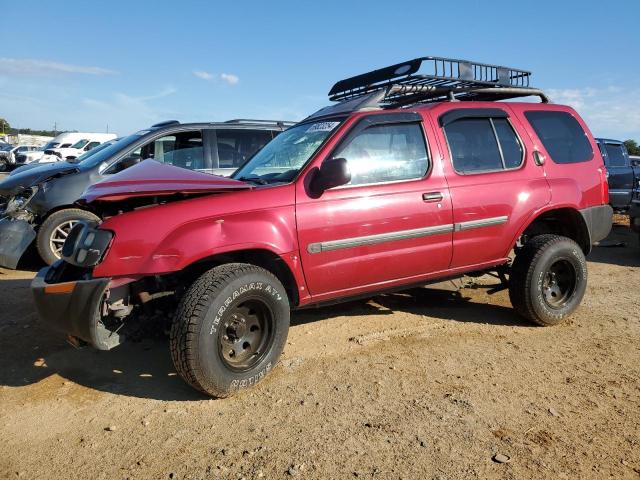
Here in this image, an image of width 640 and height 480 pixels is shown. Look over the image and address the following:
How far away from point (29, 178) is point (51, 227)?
2.63ft

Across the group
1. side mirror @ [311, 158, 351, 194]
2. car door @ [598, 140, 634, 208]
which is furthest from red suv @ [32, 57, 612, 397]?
car door @ [598, 140, 634, 208]

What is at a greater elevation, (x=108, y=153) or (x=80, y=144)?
(x=80, y=144)

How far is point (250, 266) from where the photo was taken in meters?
3.33

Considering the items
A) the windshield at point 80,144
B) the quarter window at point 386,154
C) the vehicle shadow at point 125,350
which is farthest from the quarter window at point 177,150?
the windshield at point 80,144

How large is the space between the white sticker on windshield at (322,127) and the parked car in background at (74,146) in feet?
73.5

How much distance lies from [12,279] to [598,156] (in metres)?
6.77

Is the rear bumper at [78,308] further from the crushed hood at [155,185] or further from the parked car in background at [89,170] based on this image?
the parked car in background at [89,170]

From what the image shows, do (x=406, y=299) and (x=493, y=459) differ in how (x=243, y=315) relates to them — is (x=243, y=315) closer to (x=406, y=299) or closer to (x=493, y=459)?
(x=493, y=459)

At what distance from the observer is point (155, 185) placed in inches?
128

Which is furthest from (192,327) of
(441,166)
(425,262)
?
(441,166)

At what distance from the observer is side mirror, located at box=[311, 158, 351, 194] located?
3.39 metres

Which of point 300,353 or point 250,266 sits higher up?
point 250,266

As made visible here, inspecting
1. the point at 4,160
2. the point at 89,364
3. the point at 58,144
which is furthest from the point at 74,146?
the point at 89,364

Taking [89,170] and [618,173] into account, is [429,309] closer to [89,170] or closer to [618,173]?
[89,170]
